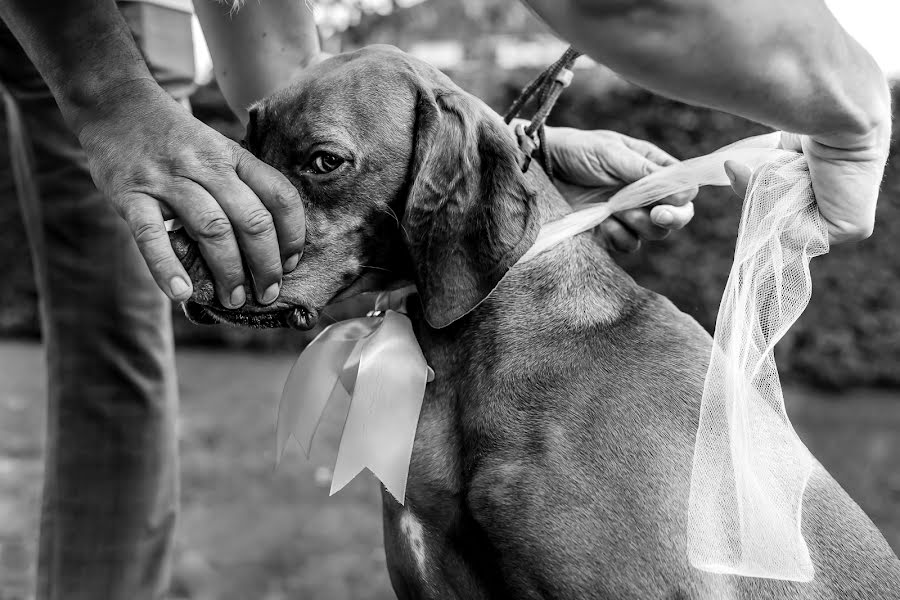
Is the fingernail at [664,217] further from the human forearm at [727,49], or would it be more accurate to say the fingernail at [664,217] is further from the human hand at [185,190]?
the human hand at [185,190]

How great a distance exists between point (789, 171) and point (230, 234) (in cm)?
126

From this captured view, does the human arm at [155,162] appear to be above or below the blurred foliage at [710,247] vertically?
above

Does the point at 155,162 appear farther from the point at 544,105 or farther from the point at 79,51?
the point at 544,105

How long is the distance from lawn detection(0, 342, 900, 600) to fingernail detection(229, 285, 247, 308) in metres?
0.87

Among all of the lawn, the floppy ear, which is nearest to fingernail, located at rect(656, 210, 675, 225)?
the floppy ear

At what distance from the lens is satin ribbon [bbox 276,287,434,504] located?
2211 mm

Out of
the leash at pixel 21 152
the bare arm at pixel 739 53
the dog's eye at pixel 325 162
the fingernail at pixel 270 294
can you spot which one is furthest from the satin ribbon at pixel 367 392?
the leash at pixel 21 152

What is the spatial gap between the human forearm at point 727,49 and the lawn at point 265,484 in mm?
1675

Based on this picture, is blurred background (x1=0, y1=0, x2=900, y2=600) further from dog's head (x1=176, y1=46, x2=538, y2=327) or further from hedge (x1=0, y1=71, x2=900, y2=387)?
dog's head (x1=176, y1=46, x2=538, y2=327)

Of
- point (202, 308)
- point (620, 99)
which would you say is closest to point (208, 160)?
point (202, 308)

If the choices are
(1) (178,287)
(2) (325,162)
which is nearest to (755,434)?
(2) (325,162)

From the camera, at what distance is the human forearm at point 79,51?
202cm

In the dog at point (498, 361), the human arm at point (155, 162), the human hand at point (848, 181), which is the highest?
the human hand at point (848, 181)

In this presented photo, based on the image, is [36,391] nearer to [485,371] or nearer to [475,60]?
[475,60]
